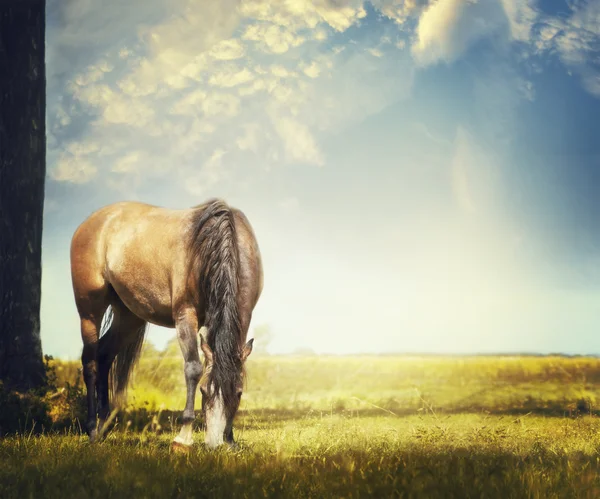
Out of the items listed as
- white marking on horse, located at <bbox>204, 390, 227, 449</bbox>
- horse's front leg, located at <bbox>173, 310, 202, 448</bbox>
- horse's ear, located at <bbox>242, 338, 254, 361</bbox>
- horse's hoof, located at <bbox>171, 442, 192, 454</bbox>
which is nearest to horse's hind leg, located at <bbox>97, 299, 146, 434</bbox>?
horse's front leg, located at <bbox>173, 310, 202, 448</bbox>

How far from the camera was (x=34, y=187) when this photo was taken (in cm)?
1046

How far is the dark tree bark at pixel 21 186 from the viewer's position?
1000 centimetres

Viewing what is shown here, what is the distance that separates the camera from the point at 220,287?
698 cm

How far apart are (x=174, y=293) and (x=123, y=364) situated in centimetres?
214

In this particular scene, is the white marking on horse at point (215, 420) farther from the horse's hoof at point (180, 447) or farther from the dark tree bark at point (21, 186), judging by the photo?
the dark tree bark at point (21, 186)

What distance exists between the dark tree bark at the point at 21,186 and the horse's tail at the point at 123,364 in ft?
5.36

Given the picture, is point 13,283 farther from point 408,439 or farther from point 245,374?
point 408,439

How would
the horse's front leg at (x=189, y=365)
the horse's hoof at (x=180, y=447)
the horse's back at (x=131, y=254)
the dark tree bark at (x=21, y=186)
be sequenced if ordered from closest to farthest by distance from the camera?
the horse's hoof at (x=180, y=447) → the horse's front leg at (x=189, y=365) → the horse's back at (x=131, y=254) → the dark tree bark at (x=21, y=186)

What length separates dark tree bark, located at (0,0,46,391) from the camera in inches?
394

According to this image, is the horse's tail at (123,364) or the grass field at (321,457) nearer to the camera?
the grass field at (321,457)

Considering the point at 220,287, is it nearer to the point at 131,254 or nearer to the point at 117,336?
the point at 131,254

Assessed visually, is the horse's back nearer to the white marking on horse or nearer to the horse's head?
the horse's head

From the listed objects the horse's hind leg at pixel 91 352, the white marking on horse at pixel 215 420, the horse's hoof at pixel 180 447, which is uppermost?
the horse's hind leg at pixel 91 352

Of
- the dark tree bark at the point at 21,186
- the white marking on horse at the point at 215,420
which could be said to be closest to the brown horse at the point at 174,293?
the white marking on horse at the point at 215,420
